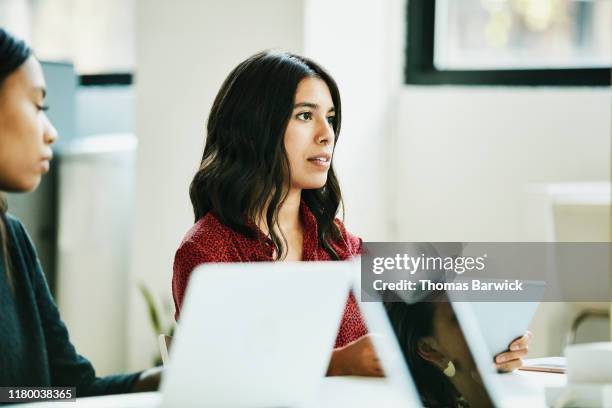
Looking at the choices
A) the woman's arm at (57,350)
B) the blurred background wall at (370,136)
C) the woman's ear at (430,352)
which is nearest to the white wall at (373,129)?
the blurred background wall at (370,136)

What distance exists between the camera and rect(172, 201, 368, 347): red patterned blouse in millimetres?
1887

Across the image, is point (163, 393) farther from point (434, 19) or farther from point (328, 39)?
point (434, 19)

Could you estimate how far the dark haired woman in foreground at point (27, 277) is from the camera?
1374 mm

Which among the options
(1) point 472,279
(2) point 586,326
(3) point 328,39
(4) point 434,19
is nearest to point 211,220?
(1) point 472,279

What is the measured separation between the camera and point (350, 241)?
2.29 metres

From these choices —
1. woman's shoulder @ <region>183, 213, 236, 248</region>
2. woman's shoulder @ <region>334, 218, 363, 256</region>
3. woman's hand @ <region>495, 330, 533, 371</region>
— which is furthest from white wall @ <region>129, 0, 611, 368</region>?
woman's hand @ <region>495, 330, 533, 371</region>

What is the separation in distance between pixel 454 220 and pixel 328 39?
2.90 feet

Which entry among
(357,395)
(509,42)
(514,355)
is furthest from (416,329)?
(509,42)

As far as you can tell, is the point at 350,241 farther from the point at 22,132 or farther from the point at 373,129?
the point at 373,129

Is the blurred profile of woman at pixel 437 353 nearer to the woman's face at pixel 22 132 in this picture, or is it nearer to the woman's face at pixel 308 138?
the woman's face at pixel 22 132

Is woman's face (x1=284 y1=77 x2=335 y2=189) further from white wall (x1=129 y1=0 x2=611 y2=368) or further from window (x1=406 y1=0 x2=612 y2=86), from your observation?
window (x1=406 y1=0 x2=612 y2=86)

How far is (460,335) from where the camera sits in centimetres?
134

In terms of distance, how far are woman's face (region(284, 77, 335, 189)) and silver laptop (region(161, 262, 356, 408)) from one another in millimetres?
743

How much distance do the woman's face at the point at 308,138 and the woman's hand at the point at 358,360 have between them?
1.52 feet
